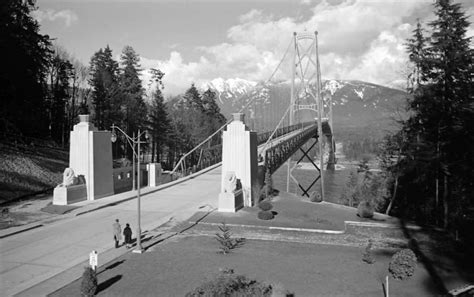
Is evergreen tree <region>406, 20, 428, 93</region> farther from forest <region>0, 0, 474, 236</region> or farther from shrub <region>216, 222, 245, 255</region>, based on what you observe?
shrub <region>216, 222, 245, 255</region>

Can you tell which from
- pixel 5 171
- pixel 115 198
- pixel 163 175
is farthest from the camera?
pixel 163 175

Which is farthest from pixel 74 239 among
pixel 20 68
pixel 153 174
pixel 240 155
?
pixel 20 68

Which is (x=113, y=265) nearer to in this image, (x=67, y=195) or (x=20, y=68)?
(x=67, y=195)

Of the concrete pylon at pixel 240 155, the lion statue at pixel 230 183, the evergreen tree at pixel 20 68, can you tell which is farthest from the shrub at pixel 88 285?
the evergreen tree at pixel 20 68

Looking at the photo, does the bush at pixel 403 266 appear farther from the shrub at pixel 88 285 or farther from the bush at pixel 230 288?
the shrub at pixel 88 285

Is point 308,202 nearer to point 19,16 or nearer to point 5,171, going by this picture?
point 5,171

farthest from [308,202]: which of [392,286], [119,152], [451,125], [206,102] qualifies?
[206,102]

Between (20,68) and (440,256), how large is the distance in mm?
32781

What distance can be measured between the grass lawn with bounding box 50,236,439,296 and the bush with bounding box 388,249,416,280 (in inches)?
9.4

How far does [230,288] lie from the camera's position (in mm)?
9359

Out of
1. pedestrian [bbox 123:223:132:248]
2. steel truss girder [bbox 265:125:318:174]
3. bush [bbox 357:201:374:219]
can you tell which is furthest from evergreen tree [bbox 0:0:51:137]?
bush [bbox 357:201:374:219]

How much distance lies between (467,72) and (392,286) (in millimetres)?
14777

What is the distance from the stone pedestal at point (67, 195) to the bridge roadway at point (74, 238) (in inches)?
28.5

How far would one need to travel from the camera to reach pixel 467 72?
68.8 ft
